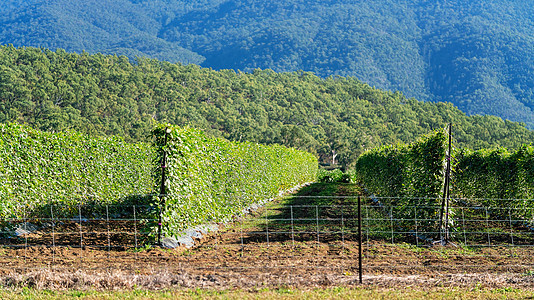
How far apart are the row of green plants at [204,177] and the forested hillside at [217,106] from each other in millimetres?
40148

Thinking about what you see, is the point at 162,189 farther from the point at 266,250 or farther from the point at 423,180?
the point at 423,180

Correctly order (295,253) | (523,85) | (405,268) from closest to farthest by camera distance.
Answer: (405,268), (295,253), (523,85)

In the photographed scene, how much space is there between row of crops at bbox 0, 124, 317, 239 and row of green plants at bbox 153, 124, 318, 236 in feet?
0.07

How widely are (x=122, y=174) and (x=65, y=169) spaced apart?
2200 mm

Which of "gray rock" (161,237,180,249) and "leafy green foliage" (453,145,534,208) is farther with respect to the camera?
"leafy green foliage" (453,145,534,208)

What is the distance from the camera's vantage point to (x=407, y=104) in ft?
418

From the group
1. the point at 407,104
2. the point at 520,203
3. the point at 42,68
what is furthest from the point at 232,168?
the point at 407,104

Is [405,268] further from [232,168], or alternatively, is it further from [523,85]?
[523,85]

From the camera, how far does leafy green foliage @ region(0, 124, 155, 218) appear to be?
932cm

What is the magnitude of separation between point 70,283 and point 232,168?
7.80m

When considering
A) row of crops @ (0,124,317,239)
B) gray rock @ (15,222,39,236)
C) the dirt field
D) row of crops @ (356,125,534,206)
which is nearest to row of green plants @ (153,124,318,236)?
row of crops @ (0,124,317,239)

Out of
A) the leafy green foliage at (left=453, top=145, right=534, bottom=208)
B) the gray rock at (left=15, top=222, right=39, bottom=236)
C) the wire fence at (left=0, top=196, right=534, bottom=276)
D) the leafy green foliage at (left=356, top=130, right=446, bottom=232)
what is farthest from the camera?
the leafy green foliage at (left=453, top=145, right=534, bottom=208)

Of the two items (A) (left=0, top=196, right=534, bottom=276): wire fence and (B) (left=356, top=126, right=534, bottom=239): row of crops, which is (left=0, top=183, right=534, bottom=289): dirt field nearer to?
(A) (left=0, top=196, right=534, bottom=276): wire fence

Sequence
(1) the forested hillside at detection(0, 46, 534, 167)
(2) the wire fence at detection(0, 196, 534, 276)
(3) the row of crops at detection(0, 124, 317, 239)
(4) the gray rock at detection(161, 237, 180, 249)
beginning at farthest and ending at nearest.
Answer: (1) the forested hillside at detection(0, 46, 534, 167) < (3) the row of crops at detection(0, 124, 317, 239) < (4) the gray rock at detection(161, 237, 180, 249) < (2) the wire fence at detection(0, 196, 534, 276)
